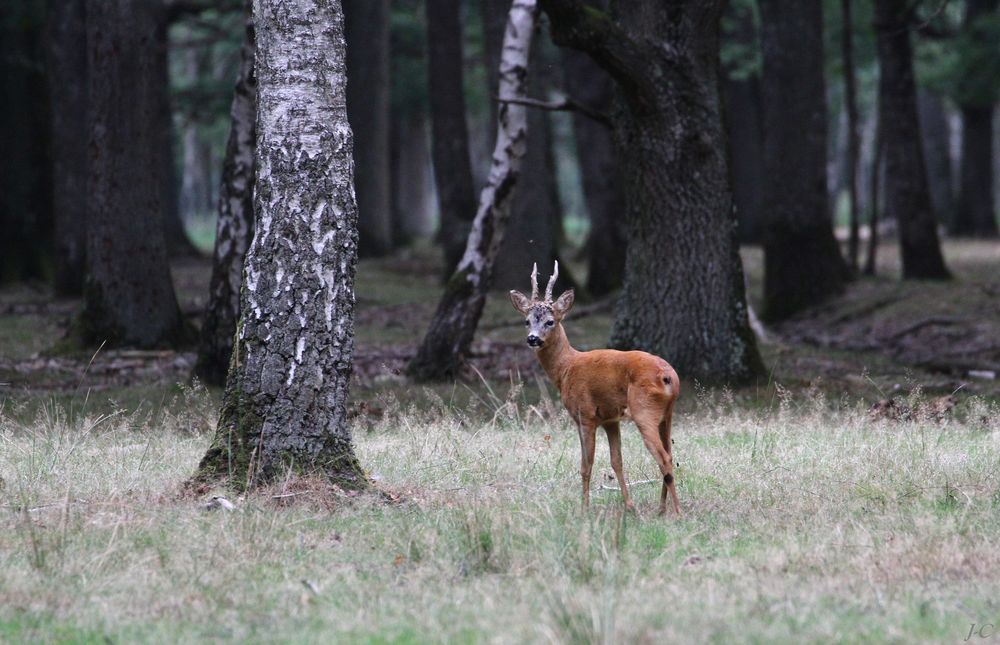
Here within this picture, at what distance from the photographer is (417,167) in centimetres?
4309

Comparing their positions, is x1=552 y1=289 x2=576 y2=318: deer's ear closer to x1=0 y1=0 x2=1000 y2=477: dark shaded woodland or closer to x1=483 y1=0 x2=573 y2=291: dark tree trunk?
x1=0 y1=0 x2=1000 y2=477: dark shaded woodland

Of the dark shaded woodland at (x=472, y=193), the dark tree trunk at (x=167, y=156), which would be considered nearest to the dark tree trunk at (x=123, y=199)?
the dark shaded woodland at (x=472, y=193)

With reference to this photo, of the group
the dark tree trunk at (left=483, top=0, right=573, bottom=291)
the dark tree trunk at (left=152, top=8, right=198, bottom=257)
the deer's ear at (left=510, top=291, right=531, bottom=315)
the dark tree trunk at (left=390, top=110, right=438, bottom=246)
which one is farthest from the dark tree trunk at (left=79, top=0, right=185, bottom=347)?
the dark tree trunk at (left=390, top=110, right=438, bottom=246)

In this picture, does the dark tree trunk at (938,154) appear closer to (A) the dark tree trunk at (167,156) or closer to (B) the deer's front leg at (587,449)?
(A) the dark tree trunk at (167,156)

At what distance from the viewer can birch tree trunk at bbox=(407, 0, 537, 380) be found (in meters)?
13.5

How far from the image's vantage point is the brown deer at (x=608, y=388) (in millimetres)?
6949

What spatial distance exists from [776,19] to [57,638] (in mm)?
17778

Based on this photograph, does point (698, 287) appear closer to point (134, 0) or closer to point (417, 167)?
point (134, 0)

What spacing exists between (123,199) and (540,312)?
982 centimetres

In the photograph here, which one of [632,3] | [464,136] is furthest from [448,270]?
[632,3]

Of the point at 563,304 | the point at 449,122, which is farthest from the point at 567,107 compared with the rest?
the point at 449,122

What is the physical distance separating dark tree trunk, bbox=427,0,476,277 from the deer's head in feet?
52.6

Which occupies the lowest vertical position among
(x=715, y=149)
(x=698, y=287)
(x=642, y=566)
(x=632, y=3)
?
(x=642, y=566)

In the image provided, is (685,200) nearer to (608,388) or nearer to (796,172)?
(608,388)
